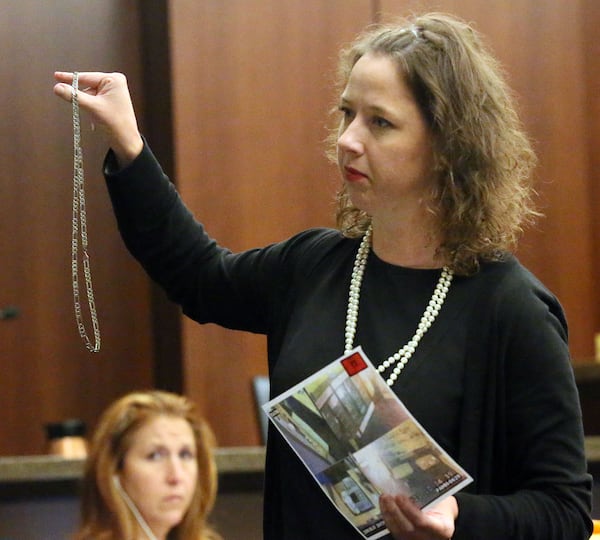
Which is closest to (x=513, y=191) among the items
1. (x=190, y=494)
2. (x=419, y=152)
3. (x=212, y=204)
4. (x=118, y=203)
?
(x=419, y=152)

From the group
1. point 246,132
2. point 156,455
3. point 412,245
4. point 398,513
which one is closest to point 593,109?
point 246,132

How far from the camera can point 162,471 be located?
1974 mm

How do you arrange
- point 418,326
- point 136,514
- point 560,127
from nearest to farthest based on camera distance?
point 418,326 < point 136,514 < point 560,127

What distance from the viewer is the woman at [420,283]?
153 centimetres

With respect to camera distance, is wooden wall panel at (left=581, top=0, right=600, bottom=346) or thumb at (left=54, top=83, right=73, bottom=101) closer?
thumb at (left=54, top=83, right=73, bottom=101)

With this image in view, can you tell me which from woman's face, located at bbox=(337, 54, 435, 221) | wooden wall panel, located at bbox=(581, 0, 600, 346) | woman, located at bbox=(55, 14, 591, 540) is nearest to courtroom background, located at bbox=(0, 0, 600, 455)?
wooden wall panel, located at bbox=(581, 0, 600, 346)

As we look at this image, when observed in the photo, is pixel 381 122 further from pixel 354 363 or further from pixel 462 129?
pixel 354 363

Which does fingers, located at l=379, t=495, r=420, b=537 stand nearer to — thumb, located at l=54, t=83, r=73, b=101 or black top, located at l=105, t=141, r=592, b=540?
black top, located at l=105, t=141, r=592, b=540

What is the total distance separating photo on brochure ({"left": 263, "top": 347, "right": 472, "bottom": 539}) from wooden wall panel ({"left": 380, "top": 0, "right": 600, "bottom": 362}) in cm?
384

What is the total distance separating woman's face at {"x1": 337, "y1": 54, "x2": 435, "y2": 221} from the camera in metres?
1.60

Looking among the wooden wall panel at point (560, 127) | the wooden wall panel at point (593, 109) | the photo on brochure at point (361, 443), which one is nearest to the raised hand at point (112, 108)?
the photo on brochure at point (361, 443)

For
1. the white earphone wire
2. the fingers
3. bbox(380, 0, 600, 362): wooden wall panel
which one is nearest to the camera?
the fingers

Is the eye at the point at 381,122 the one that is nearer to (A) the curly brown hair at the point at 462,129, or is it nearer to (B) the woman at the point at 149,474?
(A) the curly brown hair at the point at 462,129

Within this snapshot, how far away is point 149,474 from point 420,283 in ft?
2.00
